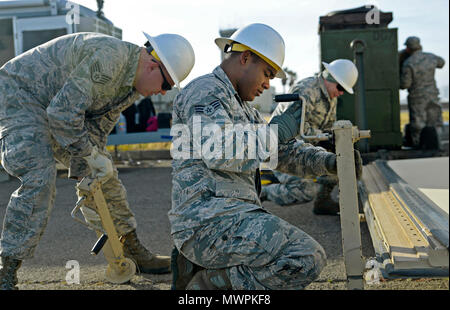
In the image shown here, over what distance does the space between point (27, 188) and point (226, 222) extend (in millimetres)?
1253

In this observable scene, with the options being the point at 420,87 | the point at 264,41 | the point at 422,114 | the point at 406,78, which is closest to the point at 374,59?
the point at 406,78

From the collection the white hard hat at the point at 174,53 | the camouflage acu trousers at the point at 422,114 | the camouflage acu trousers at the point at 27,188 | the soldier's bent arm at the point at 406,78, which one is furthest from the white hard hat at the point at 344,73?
the camouflage acu trousers at the point at 422,114

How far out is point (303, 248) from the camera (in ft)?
7.31

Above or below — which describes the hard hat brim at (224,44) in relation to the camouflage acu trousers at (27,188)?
above

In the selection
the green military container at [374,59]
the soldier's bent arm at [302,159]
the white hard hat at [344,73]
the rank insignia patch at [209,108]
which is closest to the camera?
the rank insignia patch at [209,108]

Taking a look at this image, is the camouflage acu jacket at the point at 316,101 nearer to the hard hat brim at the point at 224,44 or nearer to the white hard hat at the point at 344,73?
the white hard hat at the point at 344,73

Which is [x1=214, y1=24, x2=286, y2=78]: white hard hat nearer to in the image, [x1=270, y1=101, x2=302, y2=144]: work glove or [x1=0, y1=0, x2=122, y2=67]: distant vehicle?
[x1=270, y1=101, x2=302, y2=144]: work glove

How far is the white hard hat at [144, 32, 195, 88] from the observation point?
2879 mm

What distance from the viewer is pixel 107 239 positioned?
120 inches

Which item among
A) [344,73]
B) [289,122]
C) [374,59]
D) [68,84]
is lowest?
[289,122]

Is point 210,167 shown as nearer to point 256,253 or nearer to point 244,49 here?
point 256,253

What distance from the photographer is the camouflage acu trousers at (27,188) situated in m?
2.80

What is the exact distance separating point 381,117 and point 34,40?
560 cm
